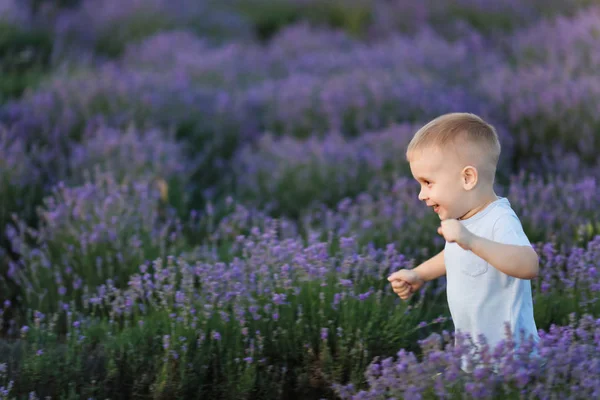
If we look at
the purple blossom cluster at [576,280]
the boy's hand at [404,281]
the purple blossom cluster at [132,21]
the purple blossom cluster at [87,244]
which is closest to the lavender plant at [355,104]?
the purple blossom cluster at [87,244]

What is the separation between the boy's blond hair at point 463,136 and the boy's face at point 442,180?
30 mm

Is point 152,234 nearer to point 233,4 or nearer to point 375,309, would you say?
point 375,309

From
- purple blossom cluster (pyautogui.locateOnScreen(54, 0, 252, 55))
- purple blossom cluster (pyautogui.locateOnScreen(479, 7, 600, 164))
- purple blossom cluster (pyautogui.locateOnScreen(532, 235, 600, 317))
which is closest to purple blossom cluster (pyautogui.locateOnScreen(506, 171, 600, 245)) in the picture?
purple blossom cluster (pyautogui.locateOnScreen(532, 235, 600, 317))

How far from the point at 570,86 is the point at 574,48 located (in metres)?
1.40

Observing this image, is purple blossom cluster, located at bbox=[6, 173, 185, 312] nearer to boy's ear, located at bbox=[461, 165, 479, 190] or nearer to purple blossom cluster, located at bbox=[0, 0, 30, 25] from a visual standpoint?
boy's ear, located at bbox=[461, 165, 479, 190]

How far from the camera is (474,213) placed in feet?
7.93

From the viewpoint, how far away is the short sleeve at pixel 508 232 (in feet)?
7.40

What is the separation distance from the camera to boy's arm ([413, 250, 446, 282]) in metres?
2.55

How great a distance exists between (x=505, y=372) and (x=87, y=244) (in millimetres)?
2282

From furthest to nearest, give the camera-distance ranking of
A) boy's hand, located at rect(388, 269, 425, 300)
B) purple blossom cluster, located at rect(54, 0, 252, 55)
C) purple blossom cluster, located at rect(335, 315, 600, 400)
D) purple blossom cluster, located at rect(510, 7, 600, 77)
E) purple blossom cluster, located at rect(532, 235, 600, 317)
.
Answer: purple blossom cluster, located at rect(54, 0, 252, 55) → purple blossom cluster, located at rect(510, 7, 600, 77) → purple blossom cluster, located at rect(532, 235, 600, 317) → boy's hand, located at rect(388, 269, 425, 300) → purple blossom cluster, located at rect(335, 315, 600, 400)

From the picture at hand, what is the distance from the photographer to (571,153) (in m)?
5.04

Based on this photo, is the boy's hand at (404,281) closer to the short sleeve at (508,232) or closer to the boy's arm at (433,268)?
the boy's arm at (433,268)

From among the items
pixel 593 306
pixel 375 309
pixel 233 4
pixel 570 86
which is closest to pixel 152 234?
pixel 375 309

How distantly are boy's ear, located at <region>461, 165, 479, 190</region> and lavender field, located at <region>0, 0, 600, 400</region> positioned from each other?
43 centimetres
